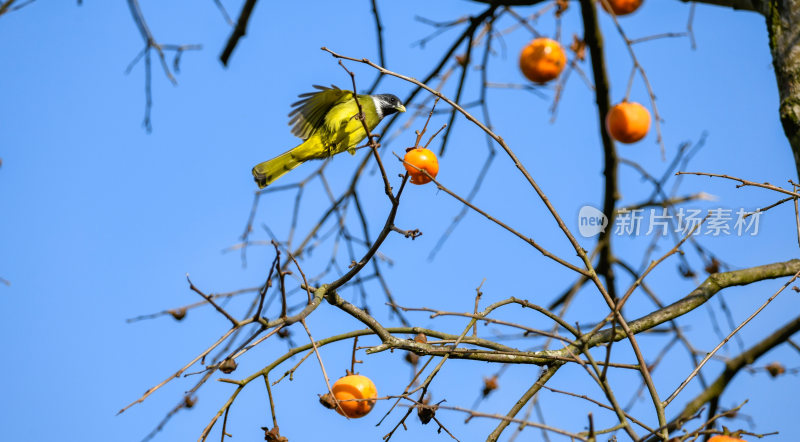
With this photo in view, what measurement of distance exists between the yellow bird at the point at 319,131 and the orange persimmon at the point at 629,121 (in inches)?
57.2

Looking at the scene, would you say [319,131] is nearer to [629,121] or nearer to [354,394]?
[629,121]

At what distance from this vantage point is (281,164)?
418 centimetres

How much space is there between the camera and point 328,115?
165 inches

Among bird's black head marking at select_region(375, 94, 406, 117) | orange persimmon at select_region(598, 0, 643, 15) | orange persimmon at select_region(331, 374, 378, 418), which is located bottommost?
orange persimmon at select_region(331, 374, 378, 418)

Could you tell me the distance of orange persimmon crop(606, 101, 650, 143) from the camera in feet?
13.3

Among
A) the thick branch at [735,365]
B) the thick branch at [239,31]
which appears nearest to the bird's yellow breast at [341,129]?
the thick branch at [239,31]

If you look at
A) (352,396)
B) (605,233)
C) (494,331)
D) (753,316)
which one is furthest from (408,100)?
(753,316)

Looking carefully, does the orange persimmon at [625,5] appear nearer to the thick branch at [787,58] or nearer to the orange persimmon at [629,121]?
the orange persimmon at [629,121]

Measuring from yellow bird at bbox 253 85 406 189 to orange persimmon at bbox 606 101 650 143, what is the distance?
1.45 metres

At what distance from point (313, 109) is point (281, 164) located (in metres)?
0.37

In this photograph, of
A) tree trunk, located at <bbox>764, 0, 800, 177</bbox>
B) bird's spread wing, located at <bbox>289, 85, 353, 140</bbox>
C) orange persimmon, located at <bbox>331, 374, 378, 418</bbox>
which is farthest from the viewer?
bird's spread wing, located at <bbox>289, 85, 353, 140</bbox>

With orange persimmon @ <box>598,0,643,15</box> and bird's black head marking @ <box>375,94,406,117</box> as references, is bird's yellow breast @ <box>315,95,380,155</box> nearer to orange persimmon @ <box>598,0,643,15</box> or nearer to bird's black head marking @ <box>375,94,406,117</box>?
bird's black head marking @ <box>375,94,406,117</box>

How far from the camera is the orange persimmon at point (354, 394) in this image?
2596mm

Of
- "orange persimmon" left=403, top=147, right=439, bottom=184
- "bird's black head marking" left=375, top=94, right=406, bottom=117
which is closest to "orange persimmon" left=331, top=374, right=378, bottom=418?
"orange persimmon" left=403, top=147, right=439, bottom=184
